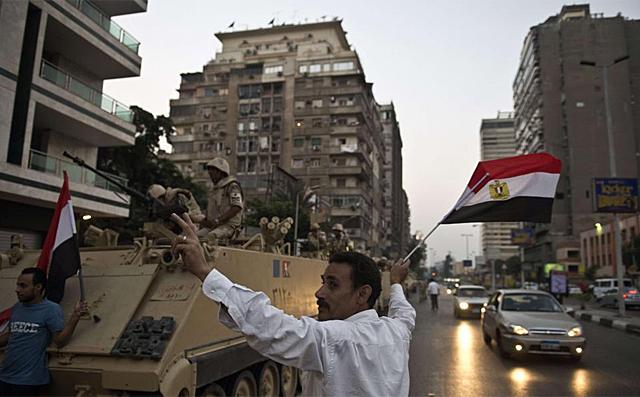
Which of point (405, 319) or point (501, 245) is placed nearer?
point (405, 319)

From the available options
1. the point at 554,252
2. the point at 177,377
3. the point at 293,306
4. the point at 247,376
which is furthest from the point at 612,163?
the point at 554,252

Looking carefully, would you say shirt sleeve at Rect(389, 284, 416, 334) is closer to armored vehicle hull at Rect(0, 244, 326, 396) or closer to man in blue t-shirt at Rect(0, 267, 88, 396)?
armored vehicle hull at Rect(0, 244, 326, 396)

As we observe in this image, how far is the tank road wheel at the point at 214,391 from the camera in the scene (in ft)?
14.4

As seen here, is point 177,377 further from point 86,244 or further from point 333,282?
point 86,244

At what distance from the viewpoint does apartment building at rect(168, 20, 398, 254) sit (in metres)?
48.0

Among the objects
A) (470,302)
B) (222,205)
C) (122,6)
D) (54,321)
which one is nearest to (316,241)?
(222,205)

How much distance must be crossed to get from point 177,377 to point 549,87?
247 ft

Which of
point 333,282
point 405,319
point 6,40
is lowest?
point 405,319

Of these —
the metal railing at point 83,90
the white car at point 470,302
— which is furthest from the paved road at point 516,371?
the metal railing at point 83,90

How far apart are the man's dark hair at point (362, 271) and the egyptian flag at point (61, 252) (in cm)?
289

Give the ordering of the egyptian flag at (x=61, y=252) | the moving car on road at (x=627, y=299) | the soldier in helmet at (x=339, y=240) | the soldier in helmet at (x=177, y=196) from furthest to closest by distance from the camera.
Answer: the moving car on road at (x=627, y=299) < the soldier in helmet at (x=339, y=240) < the soldier in helmet at (x=177, y=196) < the egyptian flag at (x=61, y=252)

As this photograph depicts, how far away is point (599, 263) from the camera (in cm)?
5338

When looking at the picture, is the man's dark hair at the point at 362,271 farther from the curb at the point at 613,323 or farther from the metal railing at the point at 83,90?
the metal railing at the point at 83,90

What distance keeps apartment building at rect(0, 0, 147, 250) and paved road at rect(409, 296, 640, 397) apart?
11.5 meters
